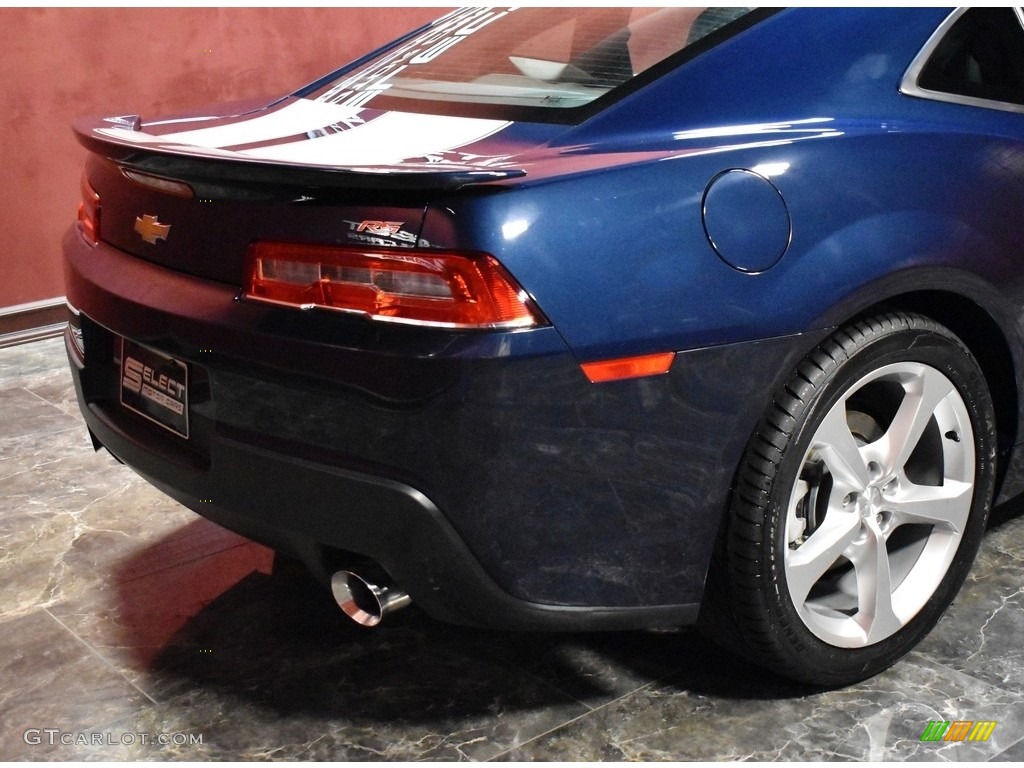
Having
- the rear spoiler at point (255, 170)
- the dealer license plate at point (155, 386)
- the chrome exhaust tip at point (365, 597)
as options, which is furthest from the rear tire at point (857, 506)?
the dealer license plate at point (155, 386)

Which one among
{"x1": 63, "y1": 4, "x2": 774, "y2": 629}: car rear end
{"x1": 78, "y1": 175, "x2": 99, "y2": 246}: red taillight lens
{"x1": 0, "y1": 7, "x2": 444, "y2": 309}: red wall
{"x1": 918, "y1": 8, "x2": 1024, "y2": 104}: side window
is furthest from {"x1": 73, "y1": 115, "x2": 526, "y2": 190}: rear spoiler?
{"x1": 0, "y1": 7, "x2": 444, "y2": 309}: red wall

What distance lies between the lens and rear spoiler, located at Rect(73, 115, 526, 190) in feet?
5.51

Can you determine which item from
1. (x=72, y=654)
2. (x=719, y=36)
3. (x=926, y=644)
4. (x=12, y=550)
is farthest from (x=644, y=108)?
(x=12, y=550)

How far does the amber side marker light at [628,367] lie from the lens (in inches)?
68.6

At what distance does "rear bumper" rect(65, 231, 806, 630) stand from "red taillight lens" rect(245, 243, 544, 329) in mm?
28

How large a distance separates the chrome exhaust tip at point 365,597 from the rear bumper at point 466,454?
0.04 metres

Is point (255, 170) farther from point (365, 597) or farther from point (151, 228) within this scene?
point (365, 597)

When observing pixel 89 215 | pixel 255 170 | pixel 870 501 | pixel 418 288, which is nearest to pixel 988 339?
pixel 870 501

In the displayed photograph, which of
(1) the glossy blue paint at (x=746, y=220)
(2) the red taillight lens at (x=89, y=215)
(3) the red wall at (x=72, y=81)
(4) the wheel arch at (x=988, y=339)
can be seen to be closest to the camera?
(1) the glossy blue paint at (x=746, y=220)

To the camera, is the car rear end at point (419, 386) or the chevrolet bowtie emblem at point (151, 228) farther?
the chevrolet bowtie emblem at point (151, 228)

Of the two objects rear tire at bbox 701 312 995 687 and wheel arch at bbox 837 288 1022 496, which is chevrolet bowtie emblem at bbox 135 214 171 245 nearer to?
rear tire at bbox 701 312 995 687

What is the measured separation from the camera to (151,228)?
2.06 meters

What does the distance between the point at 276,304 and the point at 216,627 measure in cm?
100

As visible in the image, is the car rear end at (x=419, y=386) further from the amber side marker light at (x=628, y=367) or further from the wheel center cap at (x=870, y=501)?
the wheel center cap at (x=870, y=501)
